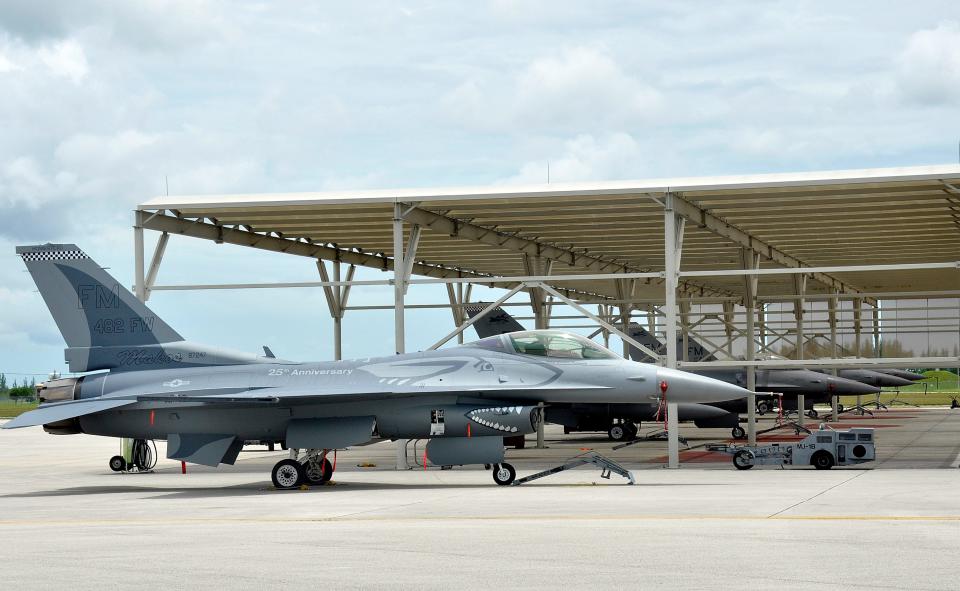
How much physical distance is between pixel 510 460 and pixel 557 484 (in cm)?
684

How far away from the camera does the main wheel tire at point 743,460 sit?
21281 millimetres

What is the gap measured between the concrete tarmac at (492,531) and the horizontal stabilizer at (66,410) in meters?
1.24

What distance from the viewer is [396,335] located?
2319 cm

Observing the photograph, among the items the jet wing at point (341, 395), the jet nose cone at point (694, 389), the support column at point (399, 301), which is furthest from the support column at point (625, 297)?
the jet wing at point (341, 395)

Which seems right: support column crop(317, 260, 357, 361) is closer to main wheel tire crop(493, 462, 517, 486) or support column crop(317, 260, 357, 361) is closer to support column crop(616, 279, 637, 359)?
support column crop(616, 279, 637, 359)

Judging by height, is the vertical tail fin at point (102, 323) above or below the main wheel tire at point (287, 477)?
above

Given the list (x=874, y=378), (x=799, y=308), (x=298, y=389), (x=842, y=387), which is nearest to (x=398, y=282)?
(x=298, y=389)

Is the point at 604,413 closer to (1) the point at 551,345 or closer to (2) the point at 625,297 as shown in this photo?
(2) the point at 625,297

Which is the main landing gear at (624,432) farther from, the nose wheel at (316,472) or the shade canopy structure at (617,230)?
the nose wheel at (316,472)

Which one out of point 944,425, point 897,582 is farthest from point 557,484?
point 944,425

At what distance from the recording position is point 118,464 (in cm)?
2400

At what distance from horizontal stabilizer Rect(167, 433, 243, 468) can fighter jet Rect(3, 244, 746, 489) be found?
0.8 inches

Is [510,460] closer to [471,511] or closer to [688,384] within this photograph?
[688,384]

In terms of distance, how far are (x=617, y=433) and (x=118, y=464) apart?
15291 millimetres
